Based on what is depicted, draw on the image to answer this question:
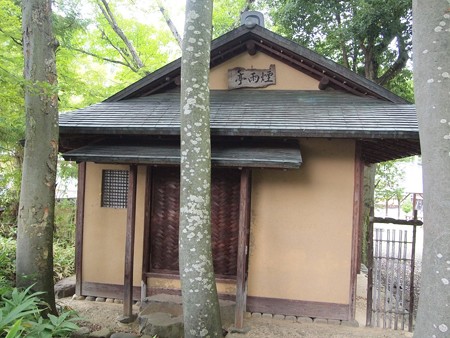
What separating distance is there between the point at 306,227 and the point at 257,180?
4.08 ft

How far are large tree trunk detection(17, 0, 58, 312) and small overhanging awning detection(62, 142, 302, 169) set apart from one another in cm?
75

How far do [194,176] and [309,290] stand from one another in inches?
129

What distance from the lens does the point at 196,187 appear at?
14.0ft

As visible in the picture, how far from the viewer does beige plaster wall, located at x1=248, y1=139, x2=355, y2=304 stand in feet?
19.2

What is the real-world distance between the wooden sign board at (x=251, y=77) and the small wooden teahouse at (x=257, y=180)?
22 mm

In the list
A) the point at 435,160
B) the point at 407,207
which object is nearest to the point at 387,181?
the point at 407,207

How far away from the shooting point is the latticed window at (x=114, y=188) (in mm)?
6602

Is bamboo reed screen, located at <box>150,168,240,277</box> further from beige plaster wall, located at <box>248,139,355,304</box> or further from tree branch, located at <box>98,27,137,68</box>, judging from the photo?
tree branch, located at <box>98,27,137,68</box>

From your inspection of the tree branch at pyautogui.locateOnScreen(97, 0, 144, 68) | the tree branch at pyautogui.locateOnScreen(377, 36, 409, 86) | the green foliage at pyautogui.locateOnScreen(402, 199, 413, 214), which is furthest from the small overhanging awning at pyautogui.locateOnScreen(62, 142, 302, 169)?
the green foliage at pyautogui.locateOnScreen(402, 199, 413, 214)

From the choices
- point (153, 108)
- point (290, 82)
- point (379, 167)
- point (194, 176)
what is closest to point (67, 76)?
point (153, 108)

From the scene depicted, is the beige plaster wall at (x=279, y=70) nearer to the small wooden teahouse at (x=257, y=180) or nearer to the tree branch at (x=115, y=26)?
the small wooden teahouse at (x=257, y=180)

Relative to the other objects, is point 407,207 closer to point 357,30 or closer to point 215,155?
point 357,30

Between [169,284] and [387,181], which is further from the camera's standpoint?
[387,181]

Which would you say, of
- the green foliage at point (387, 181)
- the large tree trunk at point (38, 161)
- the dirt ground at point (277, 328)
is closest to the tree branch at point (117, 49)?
the large tree trunk at point (38, 161)
